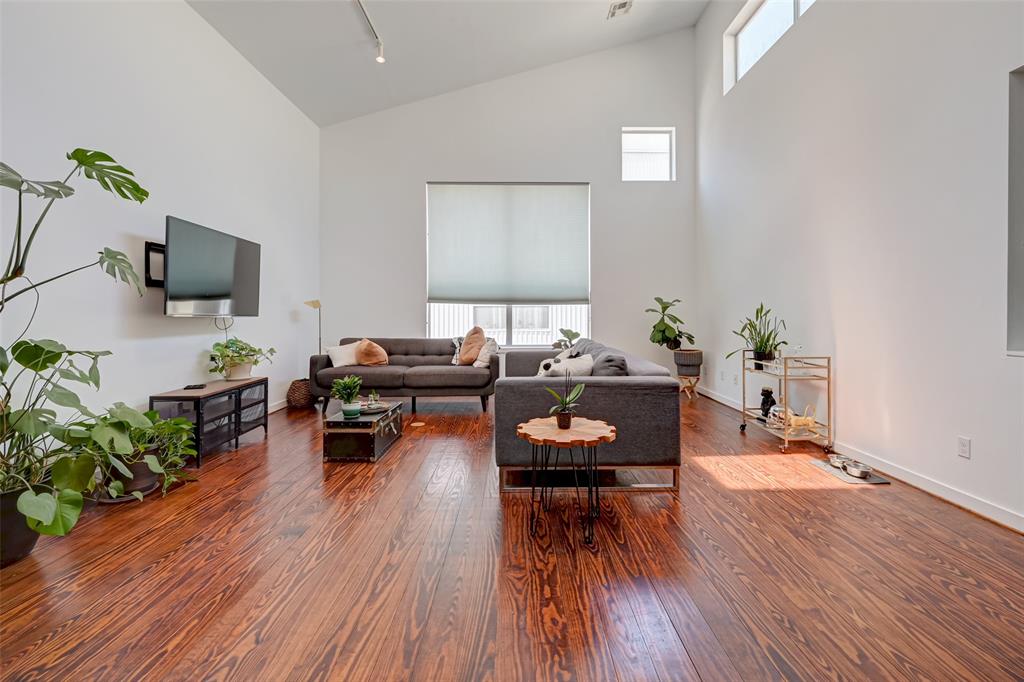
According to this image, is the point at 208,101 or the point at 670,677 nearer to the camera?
the point at 670,677

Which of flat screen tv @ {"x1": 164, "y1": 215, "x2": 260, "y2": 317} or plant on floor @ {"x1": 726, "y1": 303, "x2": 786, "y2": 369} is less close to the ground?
flat screen tv @ {"x1": 164, "y1": 215, "x2": 260, "y2": 317}

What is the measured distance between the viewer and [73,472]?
1.84 meters

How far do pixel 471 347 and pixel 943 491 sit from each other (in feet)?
13.2

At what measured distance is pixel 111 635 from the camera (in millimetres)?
1489

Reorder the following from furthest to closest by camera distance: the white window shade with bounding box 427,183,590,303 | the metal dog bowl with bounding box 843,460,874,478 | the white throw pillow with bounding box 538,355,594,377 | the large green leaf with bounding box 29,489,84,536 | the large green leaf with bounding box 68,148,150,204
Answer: the white window shade with bounding box 427,183,590,303
the white throw pillow with bounding box 538,355,594,377
the metal dog bowl with bounding box 843,460,874,478
the large green leaf with bounding box 68,148,150,204
the large green leaf with bounding box 29,489,84,536

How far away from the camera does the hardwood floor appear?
1.36m

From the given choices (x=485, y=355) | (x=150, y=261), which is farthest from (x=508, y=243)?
(x=150, y=261)

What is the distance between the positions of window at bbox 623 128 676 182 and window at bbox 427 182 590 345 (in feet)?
2.42

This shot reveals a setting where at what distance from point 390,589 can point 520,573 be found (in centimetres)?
49

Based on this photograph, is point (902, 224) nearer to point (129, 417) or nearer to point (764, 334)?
point (764, 334)

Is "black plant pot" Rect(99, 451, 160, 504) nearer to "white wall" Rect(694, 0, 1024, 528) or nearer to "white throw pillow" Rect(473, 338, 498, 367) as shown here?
"white throw pillow" Rect(473, 338, 498, 367)

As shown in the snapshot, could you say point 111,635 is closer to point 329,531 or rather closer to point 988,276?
point 329,531

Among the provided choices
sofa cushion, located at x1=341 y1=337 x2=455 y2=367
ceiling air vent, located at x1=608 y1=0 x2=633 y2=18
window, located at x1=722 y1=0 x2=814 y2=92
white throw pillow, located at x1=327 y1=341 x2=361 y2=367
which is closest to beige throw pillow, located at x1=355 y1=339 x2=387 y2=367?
white throw pillow, located at x1=327 y1=341 x2=361 y2=367

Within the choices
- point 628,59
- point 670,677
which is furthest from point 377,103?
point 670,677
